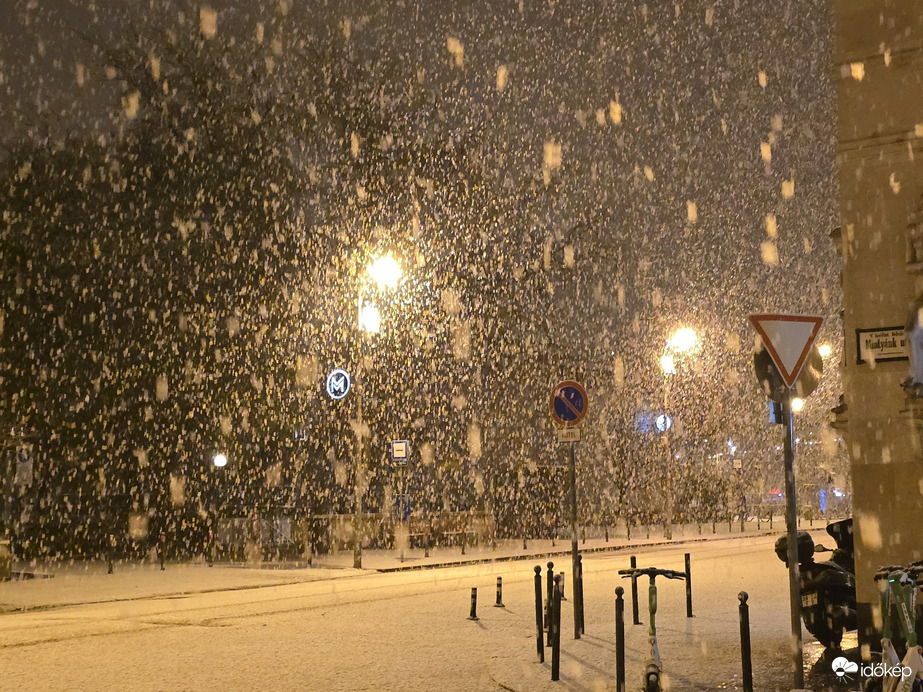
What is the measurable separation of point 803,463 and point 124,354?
6500 cm

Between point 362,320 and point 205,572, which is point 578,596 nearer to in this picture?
point 205,572

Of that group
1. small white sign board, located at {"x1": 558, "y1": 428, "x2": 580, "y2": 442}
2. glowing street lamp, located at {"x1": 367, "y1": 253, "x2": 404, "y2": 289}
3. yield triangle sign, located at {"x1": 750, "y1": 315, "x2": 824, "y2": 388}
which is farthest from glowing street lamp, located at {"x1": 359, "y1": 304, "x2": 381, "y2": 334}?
yield triangle sign, located at {"x1": 750, "y1": 315, "x2": 824, "y2": 388}

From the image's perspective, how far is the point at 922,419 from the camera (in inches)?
386

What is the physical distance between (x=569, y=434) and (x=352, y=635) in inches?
145

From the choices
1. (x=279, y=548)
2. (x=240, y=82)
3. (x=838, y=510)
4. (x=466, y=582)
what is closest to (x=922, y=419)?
(x=466, y=582)

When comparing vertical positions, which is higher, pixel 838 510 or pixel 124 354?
pixel 124 354

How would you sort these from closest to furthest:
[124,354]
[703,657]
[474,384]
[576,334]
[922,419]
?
[922,419] < [703,657] < [124,354] < [474,384] < [576,334]

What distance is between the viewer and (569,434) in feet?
44.0

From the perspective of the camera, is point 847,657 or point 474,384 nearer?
point 847,657

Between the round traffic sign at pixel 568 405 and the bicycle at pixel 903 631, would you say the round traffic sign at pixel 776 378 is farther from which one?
the round traffic sign at pixel 568 405

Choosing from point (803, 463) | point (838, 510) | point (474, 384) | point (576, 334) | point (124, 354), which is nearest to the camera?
point (124, 354)

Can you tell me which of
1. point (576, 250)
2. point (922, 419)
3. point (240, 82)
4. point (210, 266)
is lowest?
point (922, 419)

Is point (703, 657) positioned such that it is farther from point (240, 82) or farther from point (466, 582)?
point (240, 82)

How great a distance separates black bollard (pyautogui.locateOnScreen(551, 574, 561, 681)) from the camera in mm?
9789
